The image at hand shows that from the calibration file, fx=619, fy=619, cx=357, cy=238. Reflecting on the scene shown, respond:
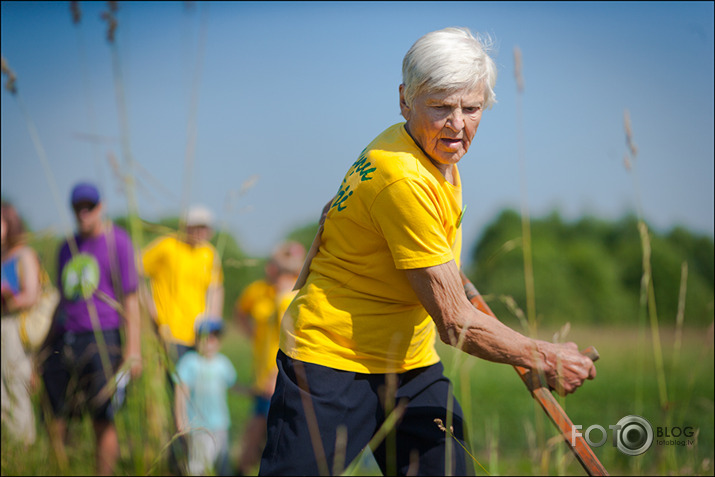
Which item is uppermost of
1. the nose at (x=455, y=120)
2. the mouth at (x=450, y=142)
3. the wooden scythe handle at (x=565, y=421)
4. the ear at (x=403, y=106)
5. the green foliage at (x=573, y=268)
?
the ear at (x=403, y=106)

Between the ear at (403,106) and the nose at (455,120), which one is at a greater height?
the ear at (403,106)

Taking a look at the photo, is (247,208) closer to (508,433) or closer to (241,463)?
(241,463)

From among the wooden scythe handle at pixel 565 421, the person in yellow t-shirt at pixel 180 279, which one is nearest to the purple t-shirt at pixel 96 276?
the person in yellow t-shirt at pixel 180 279

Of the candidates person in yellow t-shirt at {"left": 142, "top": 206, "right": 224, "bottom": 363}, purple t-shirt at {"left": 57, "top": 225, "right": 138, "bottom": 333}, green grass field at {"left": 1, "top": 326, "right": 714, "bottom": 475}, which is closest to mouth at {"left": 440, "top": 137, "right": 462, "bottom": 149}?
green grass field at {"left": 1, "top": 326, "right": 714, "bottom": 475}

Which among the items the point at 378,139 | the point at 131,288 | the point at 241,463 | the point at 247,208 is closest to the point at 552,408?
the point at 378,139

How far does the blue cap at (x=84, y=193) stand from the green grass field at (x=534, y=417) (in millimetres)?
1486

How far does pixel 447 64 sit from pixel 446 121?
0.16m

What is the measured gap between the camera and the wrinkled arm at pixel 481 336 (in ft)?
5.84

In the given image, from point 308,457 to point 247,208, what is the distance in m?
0.97

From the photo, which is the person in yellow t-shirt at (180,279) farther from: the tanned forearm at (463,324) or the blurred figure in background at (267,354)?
the tanned forearm at (463,324)

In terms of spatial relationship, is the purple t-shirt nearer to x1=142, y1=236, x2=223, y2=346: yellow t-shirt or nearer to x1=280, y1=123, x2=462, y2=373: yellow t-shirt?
x1=142, y1=236, x2=223, y2=346: yellow t-shirt

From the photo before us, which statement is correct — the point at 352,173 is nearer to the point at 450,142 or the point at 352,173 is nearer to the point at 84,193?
the point at 450,142

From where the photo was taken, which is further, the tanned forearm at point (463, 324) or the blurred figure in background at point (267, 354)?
the blurred figure in background at point (267, 354)

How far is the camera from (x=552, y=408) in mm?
1936
